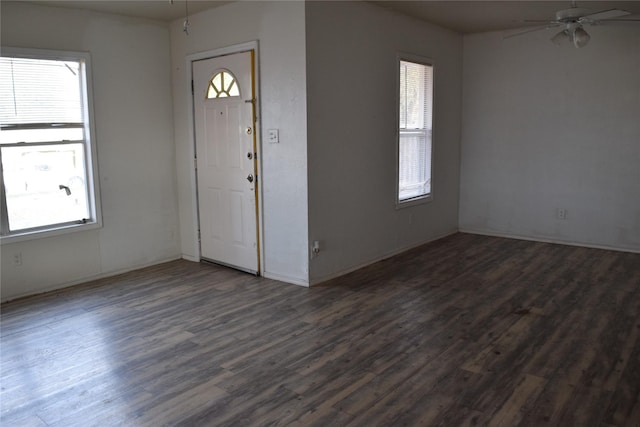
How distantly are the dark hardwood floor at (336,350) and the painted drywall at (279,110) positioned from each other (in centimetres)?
35

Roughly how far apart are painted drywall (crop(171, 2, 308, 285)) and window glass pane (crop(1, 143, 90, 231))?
68.4 inches

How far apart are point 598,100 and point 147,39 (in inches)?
197

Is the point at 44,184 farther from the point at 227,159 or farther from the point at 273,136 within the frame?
the point at 273,136

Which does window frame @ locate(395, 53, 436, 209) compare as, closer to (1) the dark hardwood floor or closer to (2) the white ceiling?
(2) the white ceiling

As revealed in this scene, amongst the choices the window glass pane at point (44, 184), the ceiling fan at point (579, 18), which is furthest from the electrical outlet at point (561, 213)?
the window glass pane at point (44, 184)

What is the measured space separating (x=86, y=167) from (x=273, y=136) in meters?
1.89

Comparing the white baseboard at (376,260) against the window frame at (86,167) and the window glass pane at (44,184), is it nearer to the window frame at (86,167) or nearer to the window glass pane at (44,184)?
the window frame at (86,167)

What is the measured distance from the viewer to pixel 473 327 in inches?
141

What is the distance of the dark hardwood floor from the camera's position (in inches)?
101

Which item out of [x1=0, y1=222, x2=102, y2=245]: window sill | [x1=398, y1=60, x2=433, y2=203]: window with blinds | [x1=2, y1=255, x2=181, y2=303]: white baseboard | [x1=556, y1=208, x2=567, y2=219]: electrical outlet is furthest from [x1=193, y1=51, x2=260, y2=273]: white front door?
[x1=556, y1=208, x2=567, y2=219]: electrical outlet

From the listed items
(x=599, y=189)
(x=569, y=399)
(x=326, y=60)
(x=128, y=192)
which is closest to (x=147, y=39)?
(x=128, y=192)

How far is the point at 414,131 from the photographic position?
5.86m

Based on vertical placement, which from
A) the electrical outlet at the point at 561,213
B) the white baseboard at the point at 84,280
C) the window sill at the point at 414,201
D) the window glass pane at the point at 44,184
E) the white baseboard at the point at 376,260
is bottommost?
the white baseboard at the point at 84,280

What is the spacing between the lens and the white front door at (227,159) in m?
4.75
